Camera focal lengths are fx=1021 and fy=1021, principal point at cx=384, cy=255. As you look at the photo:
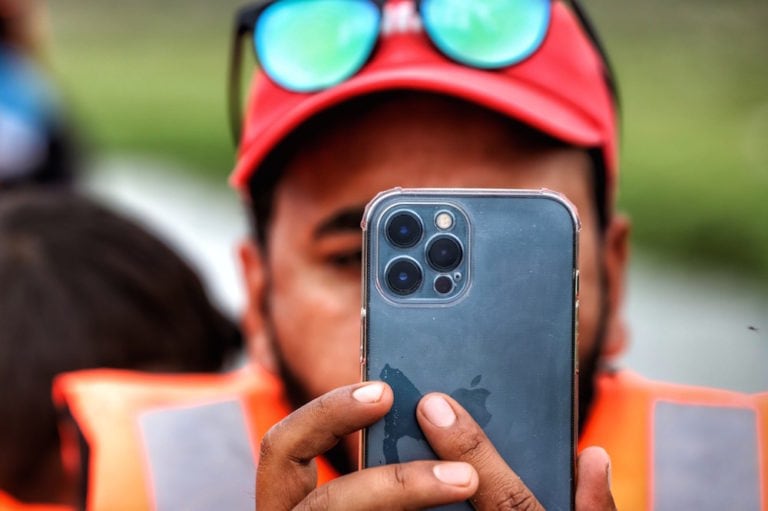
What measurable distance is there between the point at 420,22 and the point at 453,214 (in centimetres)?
36

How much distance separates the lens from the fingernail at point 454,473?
607mm

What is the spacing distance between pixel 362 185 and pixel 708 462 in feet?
1.24

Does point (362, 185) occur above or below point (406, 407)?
above

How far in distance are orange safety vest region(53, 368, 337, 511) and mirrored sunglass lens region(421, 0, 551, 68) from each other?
0.38 m

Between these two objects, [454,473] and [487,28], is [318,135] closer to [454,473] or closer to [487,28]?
[487,28]

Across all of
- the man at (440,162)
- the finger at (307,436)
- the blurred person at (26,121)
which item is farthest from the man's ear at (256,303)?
the blurred person at (26,121)

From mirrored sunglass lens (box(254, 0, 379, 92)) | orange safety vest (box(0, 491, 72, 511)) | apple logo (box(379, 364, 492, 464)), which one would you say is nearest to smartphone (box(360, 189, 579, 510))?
apple logo (box(379, 364, 492, 464))

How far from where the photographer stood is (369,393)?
626 millimetres

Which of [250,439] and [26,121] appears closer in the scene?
[250,439]

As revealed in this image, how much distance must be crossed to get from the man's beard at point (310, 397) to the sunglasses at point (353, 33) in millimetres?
247

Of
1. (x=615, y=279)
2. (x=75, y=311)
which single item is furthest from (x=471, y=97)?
(x=75, y=311)

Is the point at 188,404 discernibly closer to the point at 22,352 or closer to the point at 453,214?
the point at 22,352

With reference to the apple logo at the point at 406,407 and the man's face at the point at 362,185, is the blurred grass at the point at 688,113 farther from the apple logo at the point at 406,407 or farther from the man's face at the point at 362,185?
the apple logo at the point at 406,407

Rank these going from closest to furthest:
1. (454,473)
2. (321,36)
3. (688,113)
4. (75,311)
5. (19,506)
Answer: (454,473)
(321,36)
(19,506)
(75,311)
(688,113)
